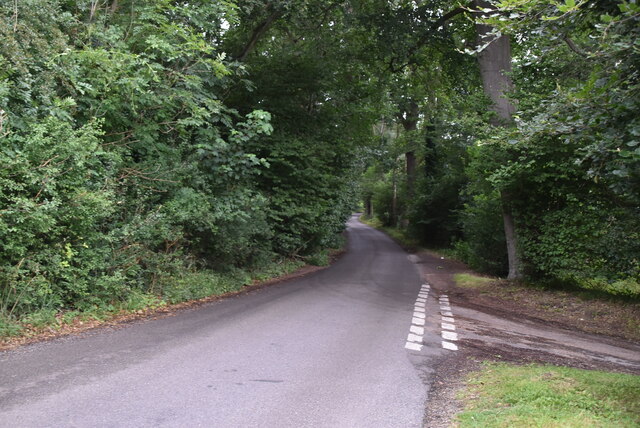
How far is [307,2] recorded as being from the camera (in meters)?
16.0

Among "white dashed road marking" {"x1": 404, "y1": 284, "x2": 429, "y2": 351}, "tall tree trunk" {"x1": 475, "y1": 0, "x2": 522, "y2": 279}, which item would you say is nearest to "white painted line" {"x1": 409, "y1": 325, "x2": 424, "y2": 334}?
"white dashed road marking" {"x1": 404, "y1": 284, "x2": 429, "y2": 351}

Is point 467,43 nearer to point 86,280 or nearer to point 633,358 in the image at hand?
point 633,358

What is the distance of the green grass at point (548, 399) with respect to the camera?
14.0 feet

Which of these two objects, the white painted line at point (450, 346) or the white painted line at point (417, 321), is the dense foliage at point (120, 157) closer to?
the white painted line at point (417, 321)

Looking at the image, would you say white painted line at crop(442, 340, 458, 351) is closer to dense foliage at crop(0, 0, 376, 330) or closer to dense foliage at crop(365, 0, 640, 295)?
dense foliage at crop(365, 0, 640, 295)

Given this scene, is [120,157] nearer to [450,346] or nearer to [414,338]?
[414,338]

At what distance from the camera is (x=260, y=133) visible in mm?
13242

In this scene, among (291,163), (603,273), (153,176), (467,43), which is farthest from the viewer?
(467,43)

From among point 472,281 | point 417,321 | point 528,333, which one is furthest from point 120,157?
point 472,281

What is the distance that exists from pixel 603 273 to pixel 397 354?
299 inches

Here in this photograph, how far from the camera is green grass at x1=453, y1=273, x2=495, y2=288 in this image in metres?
16.4

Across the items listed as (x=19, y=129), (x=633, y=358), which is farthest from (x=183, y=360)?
(x=633, y=358)

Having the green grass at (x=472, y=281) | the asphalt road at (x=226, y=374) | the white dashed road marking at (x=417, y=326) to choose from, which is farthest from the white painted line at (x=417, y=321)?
the green grass at (x=472, y=281)

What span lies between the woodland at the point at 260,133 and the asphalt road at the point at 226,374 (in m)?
1.67
